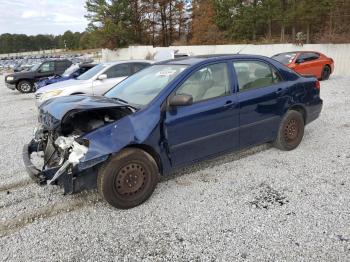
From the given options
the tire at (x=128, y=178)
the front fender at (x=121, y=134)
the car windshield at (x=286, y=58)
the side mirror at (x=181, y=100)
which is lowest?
the tire at (x=128, y=178)

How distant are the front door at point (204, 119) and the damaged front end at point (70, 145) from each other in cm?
66

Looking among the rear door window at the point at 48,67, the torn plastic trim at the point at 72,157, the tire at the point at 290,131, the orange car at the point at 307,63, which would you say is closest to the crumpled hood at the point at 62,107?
the torn plastic trim at the point at 72,157

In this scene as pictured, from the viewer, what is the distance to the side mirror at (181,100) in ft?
12.5

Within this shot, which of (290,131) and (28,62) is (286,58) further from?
(28,62)

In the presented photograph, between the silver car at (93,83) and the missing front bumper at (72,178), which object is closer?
the missing front bumper at (72,178)

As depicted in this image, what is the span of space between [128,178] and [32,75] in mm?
14145

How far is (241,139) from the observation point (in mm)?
4625

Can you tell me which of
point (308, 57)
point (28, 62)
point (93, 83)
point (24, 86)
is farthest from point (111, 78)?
point (28, 62)

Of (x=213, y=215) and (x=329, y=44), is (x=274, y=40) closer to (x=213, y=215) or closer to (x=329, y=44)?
(x=329, y=44)

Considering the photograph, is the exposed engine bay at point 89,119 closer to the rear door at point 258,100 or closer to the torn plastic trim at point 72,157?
the torn plastic trim at point 72,157

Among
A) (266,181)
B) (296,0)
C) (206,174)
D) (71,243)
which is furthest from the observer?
(296,0)

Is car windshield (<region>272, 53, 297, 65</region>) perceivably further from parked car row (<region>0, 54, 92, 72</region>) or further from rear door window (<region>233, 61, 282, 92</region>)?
parked car row (<region>0, 54, 92, 72</region>)

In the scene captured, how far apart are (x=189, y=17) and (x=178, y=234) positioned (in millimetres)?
46998

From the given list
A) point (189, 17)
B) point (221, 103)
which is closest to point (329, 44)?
point (221, 103)
